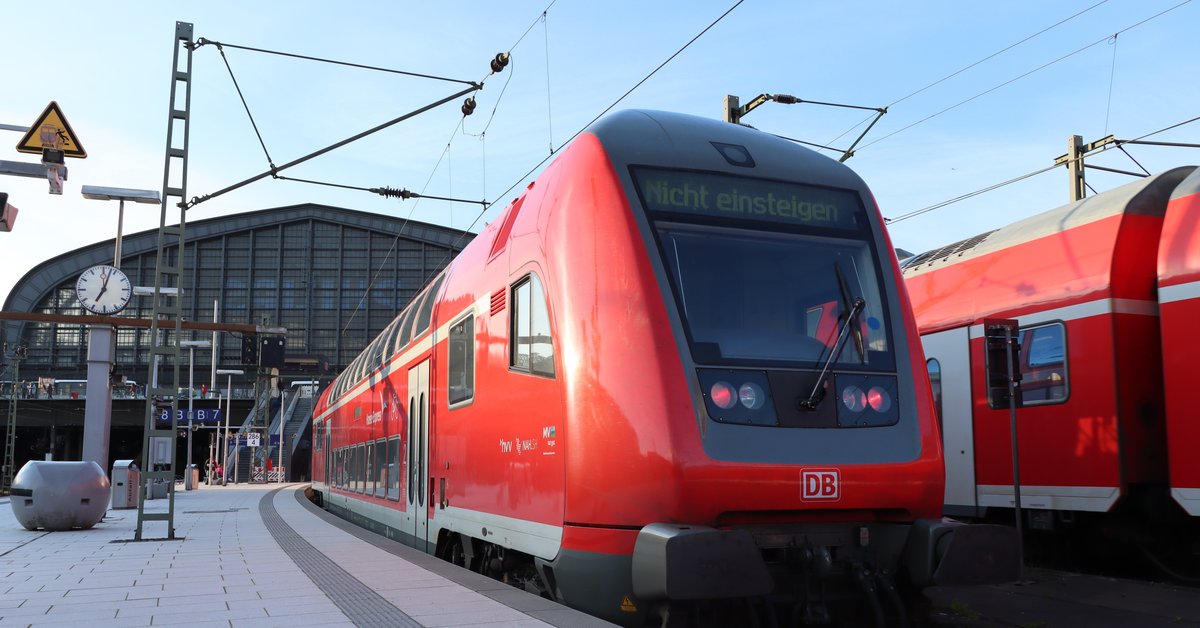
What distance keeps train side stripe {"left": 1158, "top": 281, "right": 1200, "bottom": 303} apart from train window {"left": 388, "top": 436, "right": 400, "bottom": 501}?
8.47 meters

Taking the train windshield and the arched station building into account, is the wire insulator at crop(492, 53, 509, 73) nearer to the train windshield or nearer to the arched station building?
the train windshield

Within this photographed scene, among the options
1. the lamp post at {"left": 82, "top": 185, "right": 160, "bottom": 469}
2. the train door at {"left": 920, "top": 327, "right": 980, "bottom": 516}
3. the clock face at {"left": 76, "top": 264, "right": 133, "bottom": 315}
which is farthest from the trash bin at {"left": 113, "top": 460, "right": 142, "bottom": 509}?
the train door at {"left": 920, "top": 327, "right": 980, "bottom": 516}

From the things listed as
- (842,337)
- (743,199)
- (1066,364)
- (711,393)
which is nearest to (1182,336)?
(1066,364)

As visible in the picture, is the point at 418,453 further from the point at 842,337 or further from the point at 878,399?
the point at 878,399

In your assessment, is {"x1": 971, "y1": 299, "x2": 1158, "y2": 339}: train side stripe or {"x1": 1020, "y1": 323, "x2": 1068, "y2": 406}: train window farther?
{"x1": 1020, "y1": 323, "x2": 1068, "y2": 406}: train window

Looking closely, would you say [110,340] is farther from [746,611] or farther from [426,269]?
[426,269]

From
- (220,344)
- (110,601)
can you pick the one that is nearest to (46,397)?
(220,344)

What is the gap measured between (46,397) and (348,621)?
7734 centimetres

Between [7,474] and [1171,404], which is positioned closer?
[1171,404]

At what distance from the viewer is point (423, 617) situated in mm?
6320

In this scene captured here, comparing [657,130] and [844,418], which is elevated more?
[657,130]

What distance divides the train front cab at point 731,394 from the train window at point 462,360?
82.2 inches

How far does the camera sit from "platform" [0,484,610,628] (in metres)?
6.50

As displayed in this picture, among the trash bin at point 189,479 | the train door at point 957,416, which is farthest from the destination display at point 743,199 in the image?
the trash bin at point 189,479
